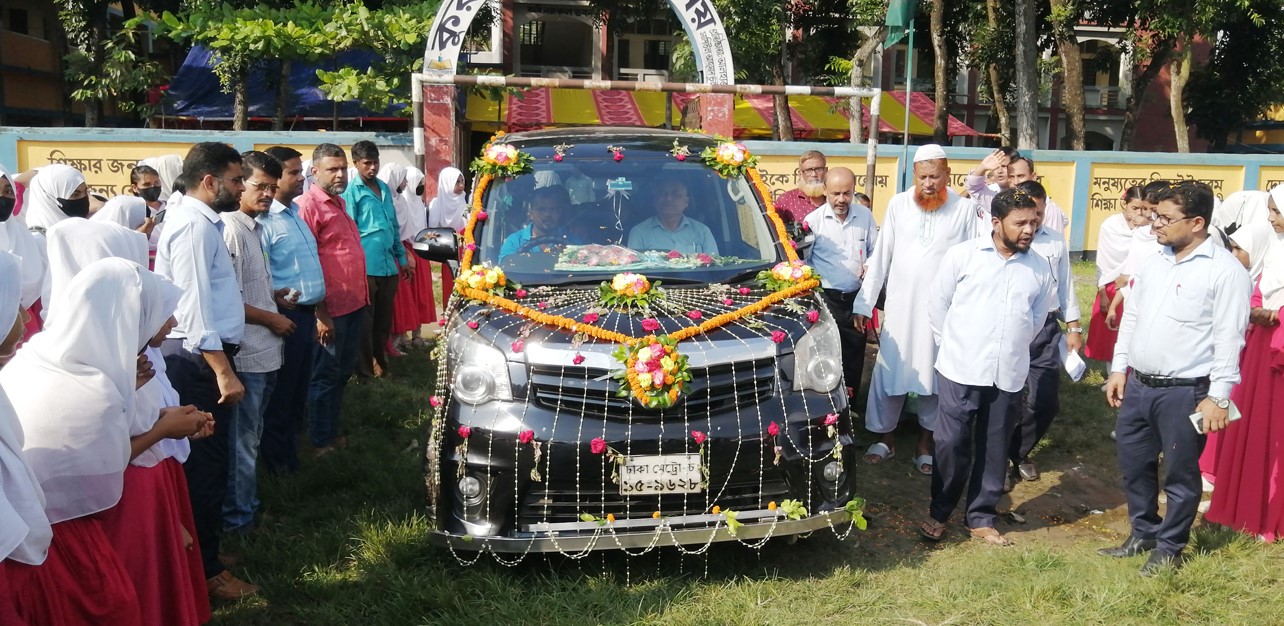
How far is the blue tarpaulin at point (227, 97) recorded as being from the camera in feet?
71.7

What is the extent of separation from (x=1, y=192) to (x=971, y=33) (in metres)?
25.2

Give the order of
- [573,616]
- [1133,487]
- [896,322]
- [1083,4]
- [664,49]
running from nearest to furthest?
[573,616] < [1133,487] < [896,322] < [1083,4] < [664,49]

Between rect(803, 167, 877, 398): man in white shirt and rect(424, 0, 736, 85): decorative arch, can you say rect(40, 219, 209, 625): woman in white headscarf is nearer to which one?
rect(803, 167, 877, 398): man in white shirt

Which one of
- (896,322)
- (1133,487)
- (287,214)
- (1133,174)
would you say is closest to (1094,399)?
(896,322)

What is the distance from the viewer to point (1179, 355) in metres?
4.48

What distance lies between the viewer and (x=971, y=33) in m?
26.0

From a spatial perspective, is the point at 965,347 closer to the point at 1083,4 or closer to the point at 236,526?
the point at 236,526

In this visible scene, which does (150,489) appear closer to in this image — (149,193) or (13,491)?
(13,491)

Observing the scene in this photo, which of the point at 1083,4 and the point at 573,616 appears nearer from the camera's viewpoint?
the point at 573,616

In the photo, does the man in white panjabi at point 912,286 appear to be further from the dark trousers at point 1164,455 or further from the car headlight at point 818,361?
the car headlight at point 818,361

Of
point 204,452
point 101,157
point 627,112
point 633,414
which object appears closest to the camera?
point 633,414

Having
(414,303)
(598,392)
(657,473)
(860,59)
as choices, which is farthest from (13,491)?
(860,59)

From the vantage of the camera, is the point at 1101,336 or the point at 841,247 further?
the point at 1101,336

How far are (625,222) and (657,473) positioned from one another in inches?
62.2
